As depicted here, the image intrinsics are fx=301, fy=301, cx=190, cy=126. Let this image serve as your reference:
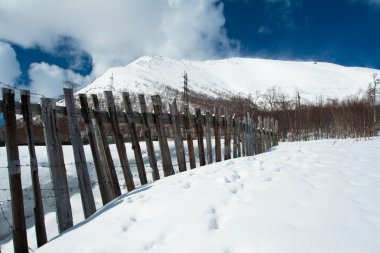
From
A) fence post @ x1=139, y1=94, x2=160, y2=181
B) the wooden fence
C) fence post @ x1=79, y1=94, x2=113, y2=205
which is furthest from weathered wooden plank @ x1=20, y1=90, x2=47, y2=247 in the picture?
fence post @ x1=139, y1=94, x2=160, y2=181

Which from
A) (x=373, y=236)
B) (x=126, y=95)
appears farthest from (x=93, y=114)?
(x=373, y=236)

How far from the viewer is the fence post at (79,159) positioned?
3354 millimetres

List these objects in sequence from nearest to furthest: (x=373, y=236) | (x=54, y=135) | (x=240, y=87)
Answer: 1. (x=373, y=236)
2. (x=54, y=135)
3. (x=240, y=87)

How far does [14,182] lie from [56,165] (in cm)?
52

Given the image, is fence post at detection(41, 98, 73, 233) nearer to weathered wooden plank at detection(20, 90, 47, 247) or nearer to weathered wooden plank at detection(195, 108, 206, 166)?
weathered wooden plank at detection(20, 90, 47, 247)

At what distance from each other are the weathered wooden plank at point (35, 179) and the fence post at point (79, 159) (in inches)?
21.8

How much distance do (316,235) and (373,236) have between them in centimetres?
39

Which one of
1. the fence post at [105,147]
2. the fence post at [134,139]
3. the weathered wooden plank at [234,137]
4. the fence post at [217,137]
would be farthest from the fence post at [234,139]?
the fence post at [105,147]

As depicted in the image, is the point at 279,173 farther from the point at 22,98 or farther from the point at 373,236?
the point at 22,98

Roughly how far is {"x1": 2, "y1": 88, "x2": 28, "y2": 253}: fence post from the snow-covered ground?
262 millimetres

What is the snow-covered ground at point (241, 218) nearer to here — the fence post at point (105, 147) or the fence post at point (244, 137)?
the fence post at point (105, 147)

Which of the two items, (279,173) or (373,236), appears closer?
(373,236)

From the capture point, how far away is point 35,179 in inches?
111

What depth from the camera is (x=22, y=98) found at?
9.34 ft
